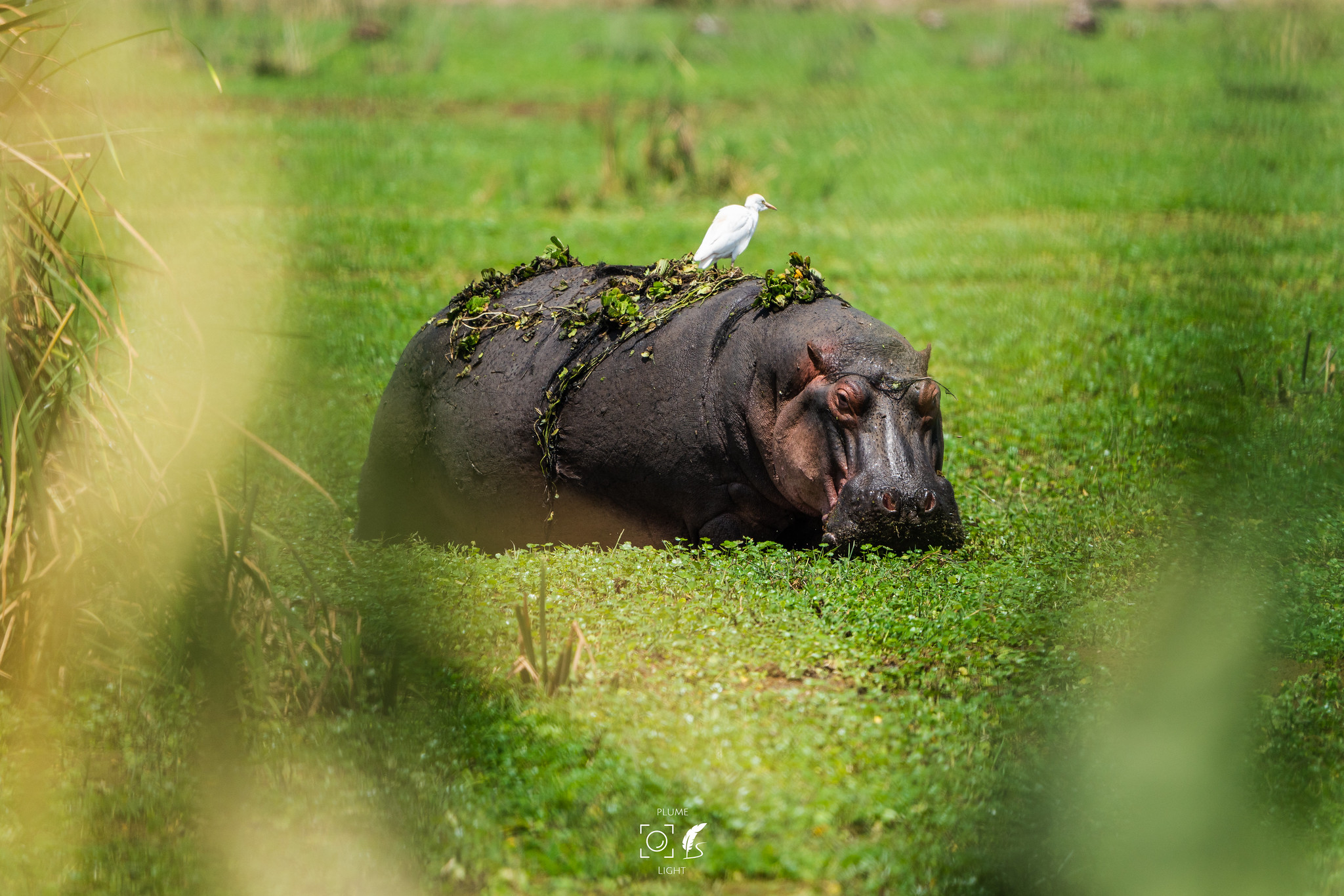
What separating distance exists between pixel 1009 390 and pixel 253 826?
5511 mm

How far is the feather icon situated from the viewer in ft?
9.18

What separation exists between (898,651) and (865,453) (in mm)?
719

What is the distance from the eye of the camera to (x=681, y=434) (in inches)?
181

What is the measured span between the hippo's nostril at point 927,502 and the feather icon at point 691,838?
164 cm

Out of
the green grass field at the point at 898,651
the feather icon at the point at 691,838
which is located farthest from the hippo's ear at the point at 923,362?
the feather icon at the point at 691,838

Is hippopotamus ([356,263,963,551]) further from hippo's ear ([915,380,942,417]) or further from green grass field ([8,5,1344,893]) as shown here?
green grass field ([8,5,1344,893])

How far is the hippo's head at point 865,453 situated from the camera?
4156 millimetres

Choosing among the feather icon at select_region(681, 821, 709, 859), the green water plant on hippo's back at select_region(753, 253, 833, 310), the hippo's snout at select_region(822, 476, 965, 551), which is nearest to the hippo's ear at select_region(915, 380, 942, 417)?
the hippo's snout at select_region(822, 476, 965, 551)

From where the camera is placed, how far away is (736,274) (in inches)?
200

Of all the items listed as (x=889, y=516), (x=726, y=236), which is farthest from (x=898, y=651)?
(x=726, y=236)

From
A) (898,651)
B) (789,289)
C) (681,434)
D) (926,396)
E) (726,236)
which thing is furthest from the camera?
(726,236)

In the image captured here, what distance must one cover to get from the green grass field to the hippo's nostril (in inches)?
9.0

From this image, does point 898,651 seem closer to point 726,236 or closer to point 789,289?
point 789,289

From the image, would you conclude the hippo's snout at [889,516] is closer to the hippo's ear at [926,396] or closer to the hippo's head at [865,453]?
the hippo's head at [865,453]
